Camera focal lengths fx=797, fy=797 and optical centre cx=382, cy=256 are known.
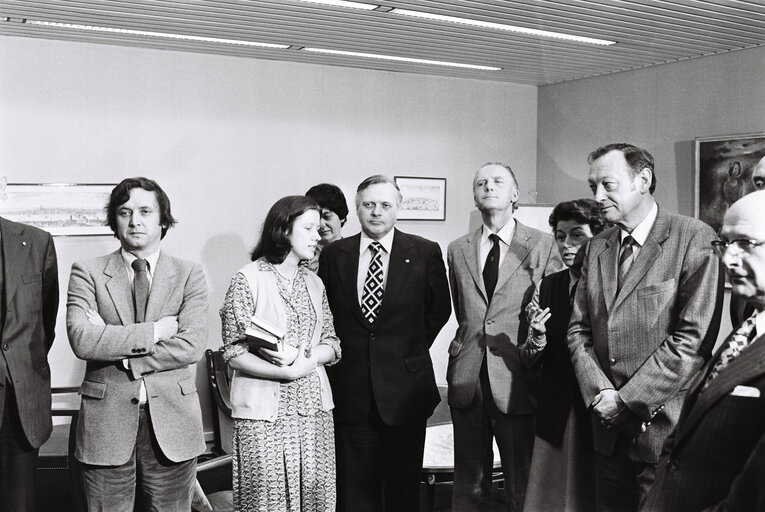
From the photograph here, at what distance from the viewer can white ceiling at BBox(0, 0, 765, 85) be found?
214 inches

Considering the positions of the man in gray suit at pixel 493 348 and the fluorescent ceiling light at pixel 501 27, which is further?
the fluorescent ceiling light at pixel 501 27

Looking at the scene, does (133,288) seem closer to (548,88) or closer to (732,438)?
(732,438)

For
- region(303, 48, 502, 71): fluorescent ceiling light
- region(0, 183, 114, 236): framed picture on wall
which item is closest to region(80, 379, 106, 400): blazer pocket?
region(0, 183, 114, 236): framed picture on wall

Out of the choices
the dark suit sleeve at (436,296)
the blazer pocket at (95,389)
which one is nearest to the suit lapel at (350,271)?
the dark suit sleeve at (436,296)

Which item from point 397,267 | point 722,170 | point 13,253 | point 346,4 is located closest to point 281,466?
point 397,267

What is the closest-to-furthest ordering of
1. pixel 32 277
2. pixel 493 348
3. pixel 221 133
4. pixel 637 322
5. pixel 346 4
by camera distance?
pixel 637 322 → pixel 32 277 → pixel 493 348 → pixel 346 4 → pixel 221 133

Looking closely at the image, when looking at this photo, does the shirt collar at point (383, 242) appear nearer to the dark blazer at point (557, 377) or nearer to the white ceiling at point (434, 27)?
the dark blazer at point (557, 377)

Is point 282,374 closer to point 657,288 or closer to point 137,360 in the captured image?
point 137,360

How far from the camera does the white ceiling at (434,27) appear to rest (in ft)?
17.9

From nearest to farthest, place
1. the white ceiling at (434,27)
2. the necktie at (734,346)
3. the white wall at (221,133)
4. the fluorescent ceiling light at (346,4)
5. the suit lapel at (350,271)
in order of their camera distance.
A: the necktie at (734,346)
the suit lapel at (350,271)
the fluorescent ceiling light at (346,4)
the white ceiling at (434,27)
the white wall at (221,133)

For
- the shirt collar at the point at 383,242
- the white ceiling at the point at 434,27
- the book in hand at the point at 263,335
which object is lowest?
the book in hand at the point at 263,335

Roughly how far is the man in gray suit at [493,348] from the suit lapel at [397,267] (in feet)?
0.91

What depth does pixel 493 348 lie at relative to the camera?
3.81m

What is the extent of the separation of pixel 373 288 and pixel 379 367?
38 cm
